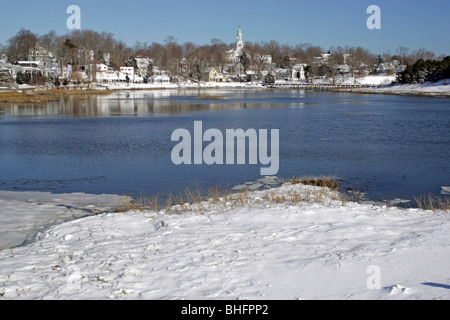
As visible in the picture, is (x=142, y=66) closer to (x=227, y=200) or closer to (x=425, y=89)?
(x=425, y=89)

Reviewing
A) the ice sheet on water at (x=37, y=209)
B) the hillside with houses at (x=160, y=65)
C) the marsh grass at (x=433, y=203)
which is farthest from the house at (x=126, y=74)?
the marsh grass at (x=433, y=203)

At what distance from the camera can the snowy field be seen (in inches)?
236

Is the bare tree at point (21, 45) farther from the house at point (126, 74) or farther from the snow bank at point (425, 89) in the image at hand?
the snow bank at point (425, 89)

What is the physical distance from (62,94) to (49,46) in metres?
90.7

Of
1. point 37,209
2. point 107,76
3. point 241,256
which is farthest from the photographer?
point 107,76

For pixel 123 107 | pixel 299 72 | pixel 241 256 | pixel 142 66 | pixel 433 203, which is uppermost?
pixel 142 66

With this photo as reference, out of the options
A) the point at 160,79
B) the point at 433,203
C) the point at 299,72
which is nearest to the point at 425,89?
the point at 299,72

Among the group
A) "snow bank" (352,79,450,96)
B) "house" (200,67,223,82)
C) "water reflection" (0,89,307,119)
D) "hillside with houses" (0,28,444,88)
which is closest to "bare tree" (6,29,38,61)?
"hillside with houses" (0,28,444,88)

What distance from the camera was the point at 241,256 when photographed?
727cm

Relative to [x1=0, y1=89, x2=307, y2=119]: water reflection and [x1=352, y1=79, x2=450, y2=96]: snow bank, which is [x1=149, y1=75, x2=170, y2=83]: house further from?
[x1=0, y1=89, x2=307, y2=119]: water reflection

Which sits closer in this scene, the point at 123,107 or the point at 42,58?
the point at 123,107

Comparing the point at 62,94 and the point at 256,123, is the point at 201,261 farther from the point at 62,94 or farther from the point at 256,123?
the point at 62,94

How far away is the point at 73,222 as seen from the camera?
388 inches

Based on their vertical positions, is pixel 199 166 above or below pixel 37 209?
above
